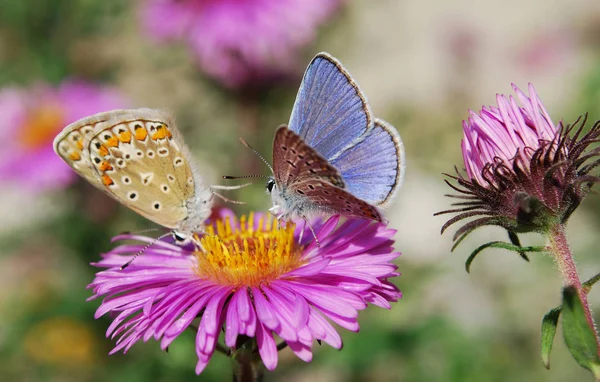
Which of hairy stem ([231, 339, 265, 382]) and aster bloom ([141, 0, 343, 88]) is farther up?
aster bloom ([141, 0, 343, 88])

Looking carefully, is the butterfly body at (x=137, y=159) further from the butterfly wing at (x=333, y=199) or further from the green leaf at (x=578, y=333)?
the green leaf at (x=578, y=333)

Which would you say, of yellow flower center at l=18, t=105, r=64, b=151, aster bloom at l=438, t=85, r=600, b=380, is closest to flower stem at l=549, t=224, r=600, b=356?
aster bloom at l=438, t=85, r=600, b=380

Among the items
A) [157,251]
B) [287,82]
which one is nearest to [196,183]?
[157,251]

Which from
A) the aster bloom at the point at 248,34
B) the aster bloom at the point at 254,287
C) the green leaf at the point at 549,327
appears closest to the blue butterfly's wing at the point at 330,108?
the aster bloom at the point at 254,287

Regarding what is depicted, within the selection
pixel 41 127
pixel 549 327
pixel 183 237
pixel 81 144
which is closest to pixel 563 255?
pixel 549 327

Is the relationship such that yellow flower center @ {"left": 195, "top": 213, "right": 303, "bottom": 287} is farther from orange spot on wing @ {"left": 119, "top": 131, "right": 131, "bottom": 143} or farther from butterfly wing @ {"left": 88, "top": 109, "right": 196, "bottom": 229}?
orange spot on wing @ {"left": 119, "top": 131, "right": 131, "bottom": 143}

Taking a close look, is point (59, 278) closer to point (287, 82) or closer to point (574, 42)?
point (287, 82)

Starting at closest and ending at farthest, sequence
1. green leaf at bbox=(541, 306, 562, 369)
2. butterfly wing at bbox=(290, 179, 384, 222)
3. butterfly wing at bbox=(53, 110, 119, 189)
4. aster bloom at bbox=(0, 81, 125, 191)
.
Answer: green leaf at bbox=(541, 306, 562, 369)
butterfly wing at bbox=(290, 179, 384, 222)
butterfly wing at bbox=(53, 110, 119, 189)
aster bloom at bbox=(0, 81, 125, 191)
